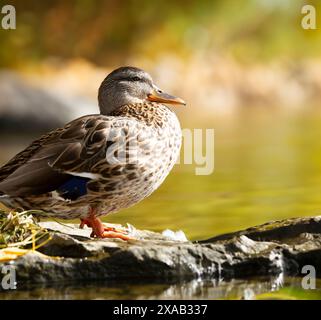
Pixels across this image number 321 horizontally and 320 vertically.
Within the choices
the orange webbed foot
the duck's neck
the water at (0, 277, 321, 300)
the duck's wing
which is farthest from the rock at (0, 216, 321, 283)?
the duck's neck

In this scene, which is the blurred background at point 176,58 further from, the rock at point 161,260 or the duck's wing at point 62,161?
the rock at point 161,260

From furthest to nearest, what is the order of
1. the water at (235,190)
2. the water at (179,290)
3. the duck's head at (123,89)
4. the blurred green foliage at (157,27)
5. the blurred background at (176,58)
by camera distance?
the blurred green foliage at (157,27)
the blurred background at (176,58)
the water at (235,190)
the duck's head at (123,89)
the water at (179,290)

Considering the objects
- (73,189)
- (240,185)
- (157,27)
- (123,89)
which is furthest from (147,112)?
(157,27)

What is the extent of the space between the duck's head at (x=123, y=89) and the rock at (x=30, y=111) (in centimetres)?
873

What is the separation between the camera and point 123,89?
6.06 metres

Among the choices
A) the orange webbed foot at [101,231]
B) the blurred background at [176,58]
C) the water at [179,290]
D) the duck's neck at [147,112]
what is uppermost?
the blurred background at [176,58]

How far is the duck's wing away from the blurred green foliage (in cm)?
1439

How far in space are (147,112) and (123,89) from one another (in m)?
0.30

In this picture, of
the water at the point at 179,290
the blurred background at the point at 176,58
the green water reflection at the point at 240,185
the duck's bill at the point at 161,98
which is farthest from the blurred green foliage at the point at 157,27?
the water at the point at 179,290

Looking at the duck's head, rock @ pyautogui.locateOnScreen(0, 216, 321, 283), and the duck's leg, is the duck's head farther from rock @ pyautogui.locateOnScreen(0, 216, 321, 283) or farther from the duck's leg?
rock @ pyautogui.locateOnScreen(0, 216, 321, 283)

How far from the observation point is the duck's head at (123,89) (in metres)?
6.06

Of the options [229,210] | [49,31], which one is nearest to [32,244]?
[229,210]

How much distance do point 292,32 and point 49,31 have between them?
15.0 feet

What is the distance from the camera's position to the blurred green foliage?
20156 mm
